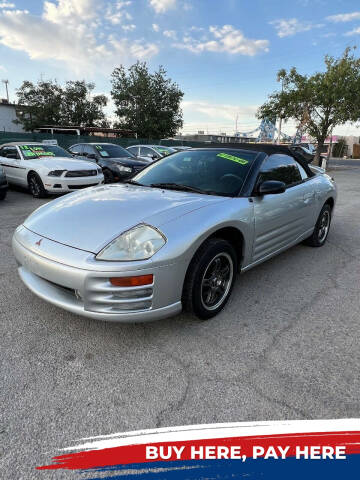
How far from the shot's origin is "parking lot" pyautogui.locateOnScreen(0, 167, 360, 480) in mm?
1681

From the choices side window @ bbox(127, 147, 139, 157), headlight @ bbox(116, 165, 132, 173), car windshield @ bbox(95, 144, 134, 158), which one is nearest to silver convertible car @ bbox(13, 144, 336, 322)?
headlight @ bbox(116, 165, 132, 173)

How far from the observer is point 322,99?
20.1 meters

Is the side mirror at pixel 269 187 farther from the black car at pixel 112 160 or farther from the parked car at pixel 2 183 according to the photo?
the black car at pixel 112 160

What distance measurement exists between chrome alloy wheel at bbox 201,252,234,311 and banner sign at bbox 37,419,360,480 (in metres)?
1.03

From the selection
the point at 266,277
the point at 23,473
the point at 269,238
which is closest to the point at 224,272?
the point at 269,238

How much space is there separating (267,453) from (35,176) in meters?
7.93

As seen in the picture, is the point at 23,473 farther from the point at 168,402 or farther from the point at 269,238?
the point at 269,238

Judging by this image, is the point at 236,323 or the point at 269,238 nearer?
the point at 236,323

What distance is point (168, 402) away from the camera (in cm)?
181

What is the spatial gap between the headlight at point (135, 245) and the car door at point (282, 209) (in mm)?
1155

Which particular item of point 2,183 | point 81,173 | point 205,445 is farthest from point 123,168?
point 205,445

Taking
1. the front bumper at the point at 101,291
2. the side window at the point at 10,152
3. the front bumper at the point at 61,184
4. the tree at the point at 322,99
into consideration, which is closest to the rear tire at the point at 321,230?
the front bumper at the point at 101,291

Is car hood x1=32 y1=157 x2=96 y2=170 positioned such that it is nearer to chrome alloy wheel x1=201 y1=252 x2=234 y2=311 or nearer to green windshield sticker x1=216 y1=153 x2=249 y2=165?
green windshield sticker x1=216 y1=153 x2=249 y2=165

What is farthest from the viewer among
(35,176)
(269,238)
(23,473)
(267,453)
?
(35,176)
